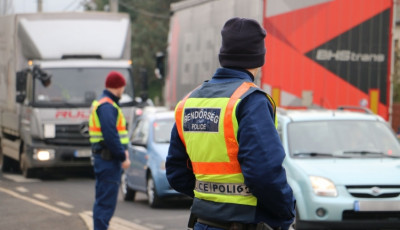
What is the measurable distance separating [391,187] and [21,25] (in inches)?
478

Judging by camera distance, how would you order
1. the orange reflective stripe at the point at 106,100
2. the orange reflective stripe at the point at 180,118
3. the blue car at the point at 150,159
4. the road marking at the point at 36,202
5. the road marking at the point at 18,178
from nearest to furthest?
the orange reflective stripe at the point at 180,118, the orange reflective stripe at the point at 106,100, the road marking at the point at 36,202, the blue car at the point at 150,159, the road marking at the point at 18,178

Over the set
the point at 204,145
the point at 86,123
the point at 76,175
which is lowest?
the point at 76,175

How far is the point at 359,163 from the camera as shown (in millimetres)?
11172

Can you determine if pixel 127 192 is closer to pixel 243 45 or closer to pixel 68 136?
pixel 68 136

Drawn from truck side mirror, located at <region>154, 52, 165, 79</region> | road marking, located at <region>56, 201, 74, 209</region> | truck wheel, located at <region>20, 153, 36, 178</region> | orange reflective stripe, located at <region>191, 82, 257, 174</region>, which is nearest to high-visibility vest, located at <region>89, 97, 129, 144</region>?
road marking, located at <region>56, 201, 74, 209</region>

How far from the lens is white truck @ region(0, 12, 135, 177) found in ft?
65.6

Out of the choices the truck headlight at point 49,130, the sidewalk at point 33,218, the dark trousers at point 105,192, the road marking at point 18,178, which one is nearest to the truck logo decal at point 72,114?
the truck headlight at point 49,130

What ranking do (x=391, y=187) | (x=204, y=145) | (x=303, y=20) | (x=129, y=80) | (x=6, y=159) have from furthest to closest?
1. (x=6, y=159)
2. (x=129, y=80)
3. (x=303, y=20)
4. (x=391, y=187)
5. (x=204, y=145)

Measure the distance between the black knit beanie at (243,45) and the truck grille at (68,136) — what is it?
15313 millimetres

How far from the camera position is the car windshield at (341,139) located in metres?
11.6

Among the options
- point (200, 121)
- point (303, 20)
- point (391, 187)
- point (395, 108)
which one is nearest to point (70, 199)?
point (303, 20)

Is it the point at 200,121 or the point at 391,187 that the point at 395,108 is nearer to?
the point at 391,187

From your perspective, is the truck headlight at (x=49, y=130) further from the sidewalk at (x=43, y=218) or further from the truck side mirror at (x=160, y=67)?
the sidewalk at (x=43, y=218)

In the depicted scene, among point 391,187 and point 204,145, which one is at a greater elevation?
point 204,145
